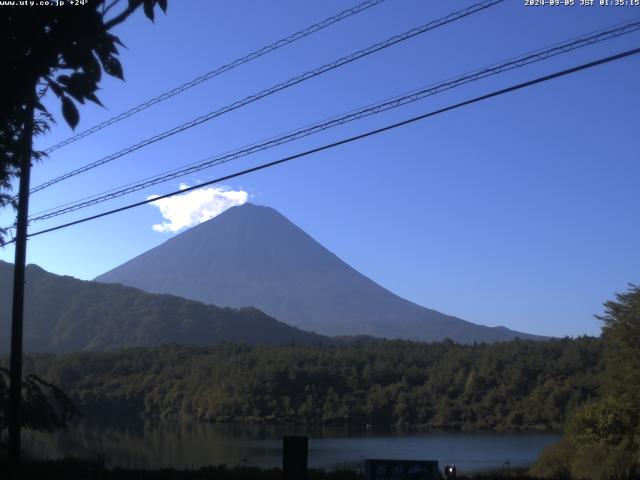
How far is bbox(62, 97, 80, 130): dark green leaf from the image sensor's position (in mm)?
4543

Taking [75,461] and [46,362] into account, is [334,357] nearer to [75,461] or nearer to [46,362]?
[46,362]

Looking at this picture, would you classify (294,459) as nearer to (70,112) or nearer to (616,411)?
(70,112)

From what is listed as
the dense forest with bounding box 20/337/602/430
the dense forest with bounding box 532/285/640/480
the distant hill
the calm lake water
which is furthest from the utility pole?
the distant hill

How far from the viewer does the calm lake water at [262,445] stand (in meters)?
43.0

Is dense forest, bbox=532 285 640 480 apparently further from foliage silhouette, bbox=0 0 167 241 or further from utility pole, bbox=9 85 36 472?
foliage silhouette, bbox=0 0 167 241

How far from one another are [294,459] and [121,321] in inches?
6263

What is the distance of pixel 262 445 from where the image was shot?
5628 cm

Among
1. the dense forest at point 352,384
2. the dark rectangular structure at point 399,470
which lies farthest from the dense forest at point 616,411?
the dense forest at point 352,384

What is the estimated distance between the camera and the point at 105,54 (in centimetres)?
464

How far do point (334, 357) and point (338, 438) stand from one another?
94.9ft

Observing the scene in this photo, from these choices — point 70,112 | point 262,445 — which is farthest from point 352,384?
point 70,112

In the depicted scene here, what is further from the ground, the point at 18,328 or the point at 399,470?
the point at 18,328

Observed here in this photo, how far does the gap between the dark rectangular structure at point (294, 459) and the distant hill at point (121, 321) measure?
14241 cm

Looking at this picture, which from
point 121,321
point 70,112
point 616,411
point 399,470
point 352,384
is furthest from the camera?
point 121,321
